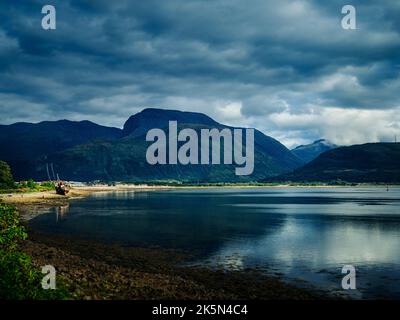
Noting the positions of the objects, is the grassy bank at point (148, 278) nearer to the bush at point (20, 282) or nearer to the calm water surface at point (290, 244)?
the bush at point (20, 282)

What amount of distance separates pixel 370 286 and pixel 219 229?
35296mm

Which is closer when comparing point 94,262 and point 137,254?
point 94,262

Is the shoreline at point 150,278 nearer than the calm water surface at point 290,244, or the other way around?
the shoreline at point 150,278

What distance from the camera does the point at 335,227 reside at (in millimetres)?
67688

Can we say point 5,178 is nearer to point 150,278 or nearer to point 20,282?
point 150,278
